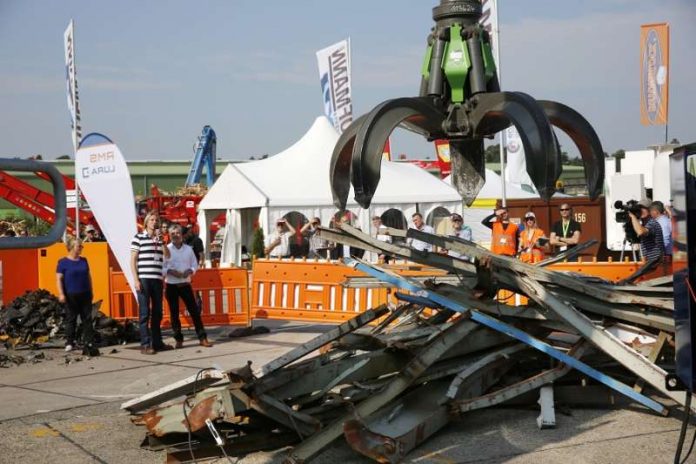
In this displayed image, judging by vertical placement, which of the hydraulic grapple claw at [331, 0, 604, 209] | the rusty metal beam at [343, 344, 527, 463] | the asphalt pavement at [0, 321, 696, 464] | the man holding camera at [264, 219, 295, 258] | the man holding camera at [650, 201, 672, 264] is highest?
the hydraulic grapple claw at [331, 0, 604, 209]

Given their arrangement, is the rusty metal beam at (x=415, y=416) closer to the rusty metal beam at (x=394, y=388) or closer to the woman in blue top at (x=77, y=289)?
the rusty metal beam at (x=394, y=388)

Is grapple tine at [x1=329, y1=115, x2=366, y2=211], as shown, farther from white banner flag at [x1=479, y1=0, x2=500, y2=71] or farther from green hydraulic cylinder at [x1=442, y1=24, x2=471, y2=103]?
white banner flag at [x1=479, y1=0, x2=500, y2=71]

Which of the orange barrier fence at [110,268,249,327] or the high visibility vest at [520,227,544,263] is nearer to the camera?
the high visibility vest at [520,227,544,263]

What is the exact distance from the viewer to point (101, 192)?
14.0 metres

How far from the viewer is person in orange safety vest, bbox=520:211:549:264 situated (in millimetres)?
13509

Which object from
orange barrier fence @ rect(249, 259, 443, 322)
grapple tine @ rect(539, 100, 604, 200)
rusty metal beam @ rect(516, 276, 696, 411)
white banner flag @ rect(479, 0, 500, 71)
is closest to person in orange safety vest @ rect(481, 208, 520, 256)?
orange barrier fence @ rect(249, 259, 443, 322)

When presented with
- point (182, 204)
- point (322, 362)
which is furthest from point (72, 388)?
point (182, 204)

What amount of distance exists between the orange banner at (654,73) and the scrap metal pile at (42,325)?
1708 centimetres

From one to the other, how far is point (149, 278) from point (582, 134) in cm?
727

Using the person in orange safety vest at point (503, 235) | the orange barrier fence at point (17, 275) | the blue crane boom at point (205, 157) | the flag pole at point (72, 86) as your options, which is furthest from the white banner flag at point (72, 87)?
the blue crane boom at point (205, 157)

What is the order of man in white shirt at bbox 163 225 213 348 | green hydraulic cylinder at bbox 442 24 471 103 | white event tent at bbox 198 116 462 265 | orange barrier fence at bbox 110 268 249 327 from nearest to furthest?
1. green hydraulic cylinder at bbox 442 24 471 103
2. man in white shirt at bbox 163 225 213 348
3. orange barrier fence at bbox 110 268 249 327
4. white event tent at bbox 198 116 462 265

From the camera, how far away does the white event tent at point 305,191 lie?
22438mm

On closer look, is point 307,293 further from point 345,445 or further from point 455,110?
point 455,110

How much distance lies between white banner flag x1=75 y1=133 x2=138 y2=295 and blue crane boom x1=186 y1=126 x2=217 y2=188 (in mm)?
29390
